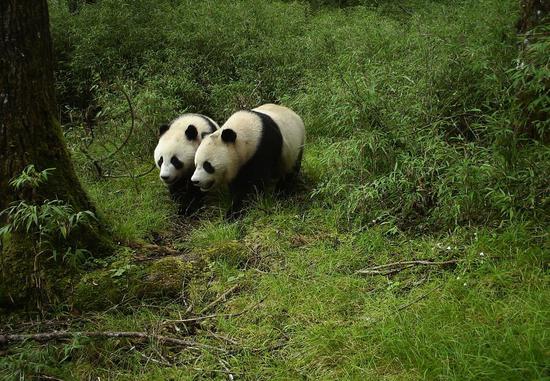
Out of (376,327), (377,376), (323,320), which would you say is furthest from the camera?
(323,320)

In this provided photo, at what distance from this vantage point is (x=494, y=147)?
3922mm

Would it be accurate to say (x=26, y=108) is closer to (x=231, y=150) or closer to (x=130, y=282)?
(x=130, y=282)

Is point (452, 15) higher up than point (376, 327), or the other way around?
point (452, 15)

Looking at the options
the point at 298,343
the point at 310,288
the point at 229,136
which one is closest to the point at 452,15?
the point at 229,136

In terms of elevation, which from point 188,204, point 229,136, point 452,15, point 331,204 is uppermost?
point 452,15

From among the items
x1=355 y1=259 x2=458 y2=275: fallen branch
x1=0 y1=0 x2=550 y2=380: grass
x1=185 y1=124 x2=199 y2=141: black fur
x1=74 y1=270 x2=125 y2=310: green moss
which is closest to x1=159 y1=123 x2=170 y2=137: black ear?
x1=185 y1=124 x2=199 y2=141: black fur

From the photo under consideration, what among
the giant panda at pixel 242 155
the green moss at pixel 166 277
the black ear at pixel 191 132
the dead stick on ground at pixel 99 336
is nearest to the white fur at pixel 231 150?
the giant panda at pixel 242 155

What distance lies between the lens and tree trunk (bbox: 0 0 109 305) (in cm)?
375

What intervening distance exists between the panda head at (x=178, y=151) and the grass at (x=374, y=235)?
1.27 feet

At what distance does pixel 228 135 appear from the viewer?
568 cm

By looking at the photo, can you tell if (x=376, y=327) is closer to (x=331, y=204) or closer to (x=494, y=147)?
(x=494, y=147)

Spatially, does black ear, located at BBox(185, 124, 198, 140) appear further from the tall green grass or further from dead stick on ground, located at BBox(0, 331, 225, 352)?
dead stick on ground, located at BBox(0, 331, 225, 352)

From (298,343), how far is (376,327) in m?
0.50

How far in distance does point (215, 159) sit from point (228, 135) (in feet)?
1.01
